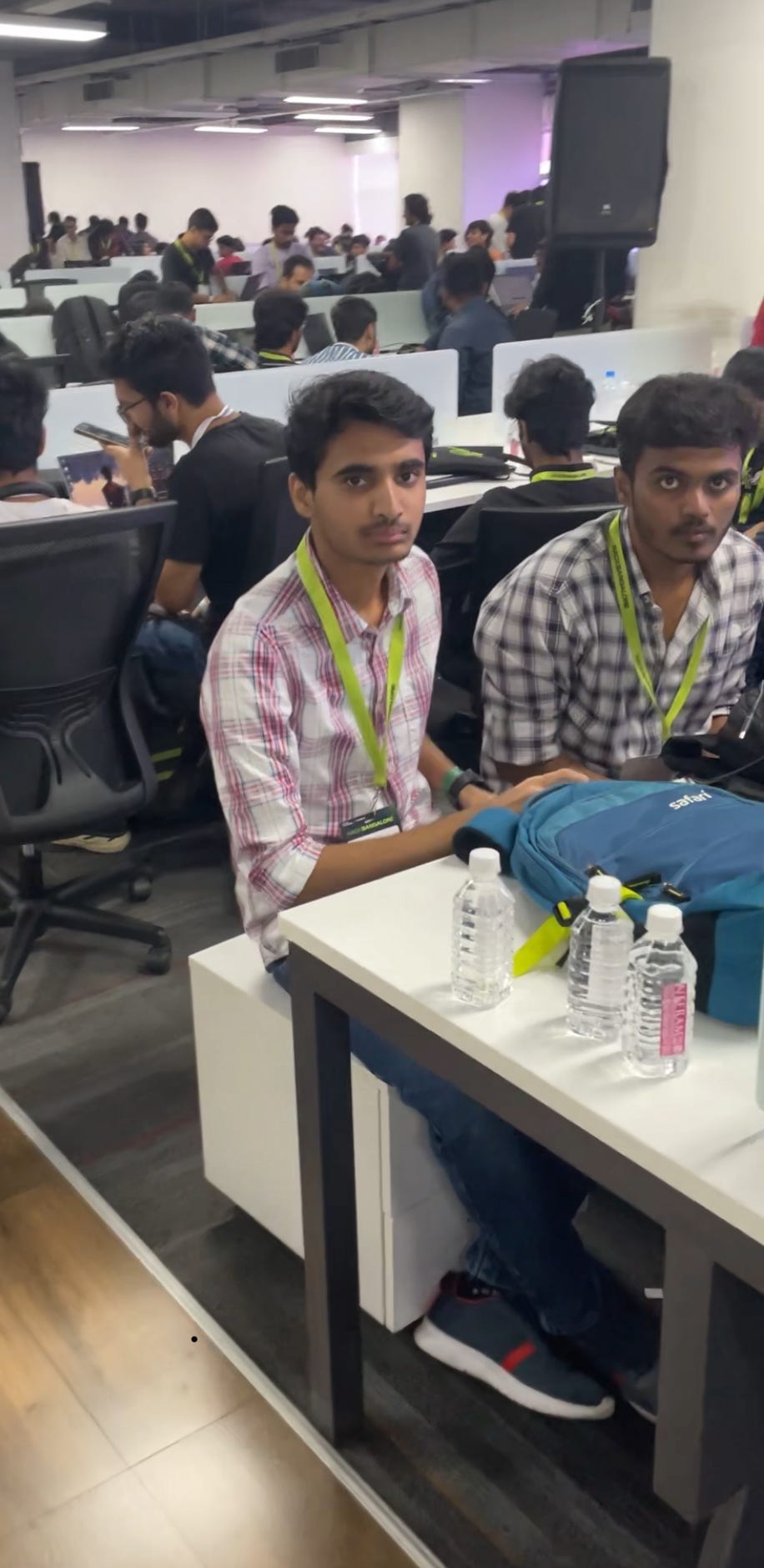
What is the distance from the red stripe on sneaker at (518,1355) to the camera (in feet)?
5.04

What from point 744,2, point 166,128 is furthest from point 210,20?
point 744,2

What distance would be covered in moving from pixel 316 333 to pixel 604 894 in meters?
5.54

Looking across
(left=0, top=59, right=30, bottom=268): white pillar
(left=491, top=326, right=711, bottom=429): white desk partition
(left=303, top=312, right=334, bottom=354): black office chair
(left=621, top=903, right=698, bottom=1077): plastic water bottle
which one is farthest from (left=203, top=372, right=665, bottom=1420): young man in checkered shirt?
(left=0, top=59, right=30, bottom=268): white pillar

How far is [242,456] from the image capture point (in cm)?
275

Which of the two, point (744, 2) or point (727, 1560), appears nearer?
point (727, 1560)

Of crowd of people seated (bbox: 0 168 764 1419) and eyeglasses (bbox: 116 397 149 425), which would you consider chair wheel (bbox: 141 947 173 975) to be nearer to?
crowd of people seated (bbox: 0 168 764 1419)

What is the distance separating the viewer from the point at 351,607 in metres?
1.60

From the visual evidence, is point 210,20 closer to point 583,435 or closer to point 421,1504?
point 583,435

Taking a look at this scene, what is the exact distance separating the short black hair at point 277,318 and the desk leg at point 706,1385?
13.3ft

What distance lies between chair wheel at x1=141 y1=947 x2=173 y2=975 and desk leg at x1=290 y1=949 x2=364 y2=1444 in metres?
1.11

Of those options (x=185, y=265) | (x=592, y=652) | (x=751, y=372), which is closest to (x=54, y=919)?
(x=592, y=652)

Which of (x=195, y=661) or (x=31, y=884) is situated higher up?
(x=195, y=661)

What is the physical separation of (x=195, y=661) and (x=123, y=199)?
17.5 m

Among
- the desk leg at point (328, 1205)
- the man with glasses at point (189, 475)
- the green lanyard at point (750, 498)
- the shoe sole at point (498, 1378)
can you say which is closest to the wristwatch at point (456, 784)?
the desk leg at point (328, 1205)
